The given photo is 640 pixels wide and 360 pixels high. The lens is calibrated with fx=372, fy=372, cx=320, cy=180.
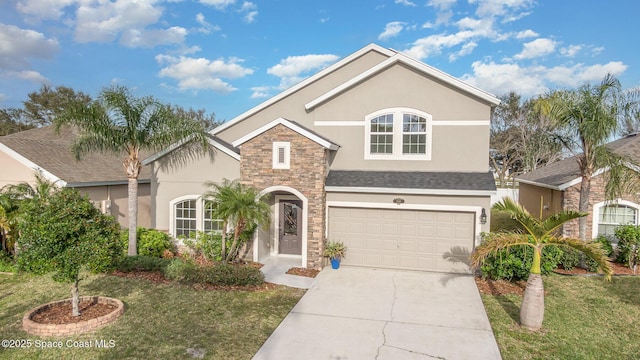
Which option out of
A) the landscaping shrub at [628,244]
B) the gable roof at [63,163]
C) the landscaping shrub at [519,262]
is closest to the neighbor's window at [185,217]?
the gable roof at [63,163]

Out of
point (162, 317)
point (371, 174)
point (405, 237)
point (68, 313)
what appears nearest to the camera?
point (68, 313)

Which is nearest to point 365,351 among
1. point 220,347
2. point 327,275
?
point 220,347

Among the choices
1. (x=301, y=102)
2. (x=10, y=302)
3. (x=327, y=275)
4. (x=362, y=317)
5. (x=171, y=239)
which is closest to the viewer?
(x=362, y=317)

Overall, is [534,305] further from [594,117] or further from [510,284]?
[594,117]

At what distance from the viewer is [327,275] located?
1207 centimetres

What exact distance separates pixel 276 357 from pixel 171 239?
853cm

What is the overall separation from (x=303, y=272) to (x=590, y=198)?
10779mm

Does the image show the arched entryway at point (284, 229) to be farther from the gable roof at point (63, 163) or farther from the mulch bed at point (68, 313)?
the gable roof at point (63, 163)

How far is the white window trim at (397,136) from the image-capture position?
13.4m

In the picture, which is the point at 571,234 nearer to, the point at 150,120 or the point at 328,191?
the point at 328,191

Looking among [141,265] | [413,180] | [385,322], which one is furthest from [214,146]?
[385,322]

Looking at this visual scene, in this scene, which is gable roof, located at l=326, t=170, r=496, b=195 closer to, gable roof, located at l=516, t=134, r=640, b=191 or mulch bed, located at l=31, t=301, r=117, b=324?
gable roof, located at l=516, t=134, r=640, b=191

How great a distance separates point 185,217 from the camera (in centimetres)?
1401

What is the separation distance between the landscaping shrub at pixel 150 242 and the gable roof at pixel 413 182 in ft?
20.6
